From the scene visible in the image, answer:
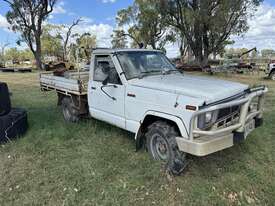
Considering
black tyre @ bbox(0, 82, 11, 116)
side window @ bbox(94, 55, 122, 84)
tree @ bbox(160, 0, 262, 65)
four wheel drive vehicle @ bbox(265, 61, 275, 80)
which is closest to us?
side window @ bbox(94, 55, 122, 84)

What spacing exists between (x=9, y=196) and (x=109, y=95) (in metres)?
2.27

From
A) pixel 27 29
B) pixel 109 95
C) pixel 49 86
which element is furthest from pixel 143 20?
pixel 109 95

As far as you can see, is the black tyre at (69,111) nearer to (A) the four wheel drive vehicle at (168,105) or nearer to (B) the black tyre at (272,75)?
(A) the four wheel drive vehicle at (168,105)

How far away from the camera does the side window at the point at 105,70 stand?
462 centimetres

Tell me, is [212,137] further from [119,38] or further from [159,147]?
[119,38]

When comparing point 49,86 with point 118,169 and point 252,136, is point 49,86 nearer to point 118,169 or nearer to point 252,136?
point 118,169

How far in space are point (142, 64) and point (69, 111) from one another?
2683 millimetres

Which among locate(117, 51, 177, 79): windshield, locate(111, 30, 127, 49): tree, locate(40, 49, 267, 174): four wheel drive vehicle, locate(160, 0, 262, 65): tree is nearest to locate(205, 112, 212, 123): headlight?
locate(40, 49, 267, 174): four wheel drive vehicle

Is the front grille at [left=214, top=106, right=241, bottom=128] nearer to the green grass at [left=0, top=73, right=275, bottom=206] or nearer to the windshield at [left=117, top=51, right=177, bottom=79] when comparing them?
the green grass at [left=0, top=73, right=275, bottom=206]

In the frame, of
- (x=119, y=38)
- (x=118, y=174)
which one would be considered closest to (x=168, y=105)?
(x=118, y=174)

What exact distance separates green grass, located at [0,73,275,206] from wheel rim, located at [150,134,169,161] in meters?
0.18

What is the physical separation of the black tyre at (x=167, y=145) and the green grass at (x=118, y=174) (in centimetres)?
18

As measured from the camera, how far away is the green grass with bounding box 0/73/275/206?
3.36 m

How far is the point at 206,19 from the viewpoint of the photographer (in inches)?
867
